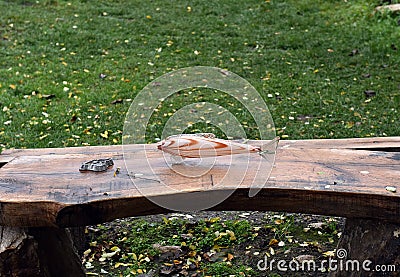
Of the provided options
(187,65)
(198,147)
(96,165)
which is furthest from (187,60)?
(198,147)

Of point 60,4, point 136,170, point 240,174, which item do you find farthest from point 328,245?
point 60,4

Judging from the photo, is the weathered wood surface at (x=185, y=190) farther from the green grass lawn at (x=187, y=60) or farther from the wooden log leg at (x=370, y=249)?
the green grass lawn at (x=187, y=60)

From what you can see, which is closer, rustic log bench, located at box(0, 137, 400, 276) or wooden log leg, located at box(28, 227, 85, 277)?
rustic log bench, located at box(0, 137, 400, 276)

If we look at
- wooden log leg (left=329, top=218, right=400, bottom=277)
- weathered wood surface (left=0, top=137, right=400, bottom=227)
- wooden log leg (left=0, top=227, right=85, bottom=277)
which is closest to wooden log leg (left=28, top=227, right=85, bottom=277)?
wooden log leg (left=0, top=227, right=85, bottom=277)

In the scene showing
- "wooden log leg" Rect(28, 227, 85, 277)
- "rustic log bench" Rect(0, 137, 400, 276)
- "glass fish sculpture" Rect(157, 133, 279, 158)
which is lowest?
"wooden log leg" Rect(28, 227, 85, 277)

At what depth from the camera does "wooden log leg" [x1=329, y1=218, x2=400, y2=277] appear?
2557mm

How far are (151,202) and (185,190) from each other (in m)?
0.15

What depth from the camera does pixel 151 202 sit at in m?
2.43

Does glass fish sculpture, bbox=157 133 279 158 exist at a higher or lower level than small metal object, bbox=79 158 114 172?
higher

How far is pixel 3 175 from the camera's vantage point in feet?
8.61

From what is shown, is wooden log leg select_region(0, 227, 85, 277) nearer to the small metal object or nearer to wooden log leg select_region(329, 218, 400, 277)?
the small metal object

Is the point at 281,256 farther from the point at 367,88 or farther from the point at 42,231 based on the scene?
the point at 367,88

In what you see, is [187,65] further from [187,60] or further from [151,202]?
[151,202]

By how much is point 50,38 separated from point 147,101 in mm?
5358
